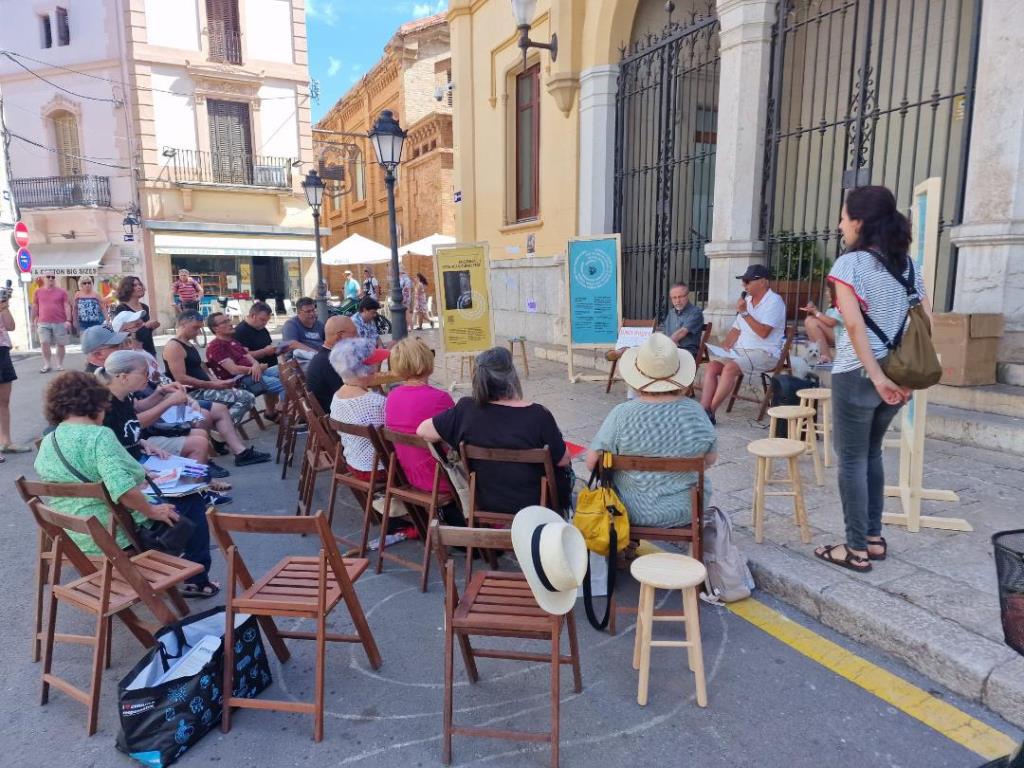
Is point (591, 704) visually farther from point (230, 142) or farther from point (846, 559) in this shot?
point (230, 142)

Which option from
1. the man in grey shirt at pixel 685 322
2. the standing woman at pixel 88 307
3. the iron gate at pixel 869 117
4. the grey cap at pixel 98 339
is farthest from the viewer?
the standing woman at pixel 88 307

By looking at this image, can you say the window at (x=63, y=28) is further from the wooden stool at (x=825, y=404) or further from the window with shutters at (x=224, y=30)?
the wooden stool at (x=825, y=404)

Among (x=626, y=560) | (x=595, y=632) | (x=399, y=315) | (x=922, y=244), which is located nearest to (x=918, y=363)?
(x=922, y=244)

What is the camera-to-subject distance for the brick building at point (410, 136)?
2175 centimetres

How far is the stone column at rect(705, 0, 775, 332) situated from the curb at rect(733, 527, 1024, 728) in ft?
14.7

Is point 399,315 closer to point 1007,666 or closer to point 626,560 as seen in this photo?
point 626,560

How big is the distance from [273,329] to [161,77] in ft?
29.6

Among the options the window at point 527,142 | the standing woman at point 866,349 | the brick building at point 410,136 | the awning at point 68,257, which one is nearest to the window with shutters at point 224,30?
the brick building at point 410,136

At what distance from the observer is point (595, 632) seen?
2949 millimetres

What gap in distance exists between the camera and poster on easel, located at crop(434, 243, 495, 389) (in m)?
8.08

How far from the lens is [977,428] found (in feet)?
15.8

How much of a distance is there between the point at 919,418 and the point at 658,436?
1.59 m

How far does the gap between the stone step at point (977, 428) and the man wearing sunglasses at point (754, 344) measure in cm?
132

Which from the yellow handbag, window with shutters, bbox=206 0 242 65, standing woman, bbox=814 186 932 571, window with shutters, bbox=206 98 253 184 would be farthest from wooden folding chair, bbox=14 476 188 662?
window with shutters, bbox=206 0 242 65
